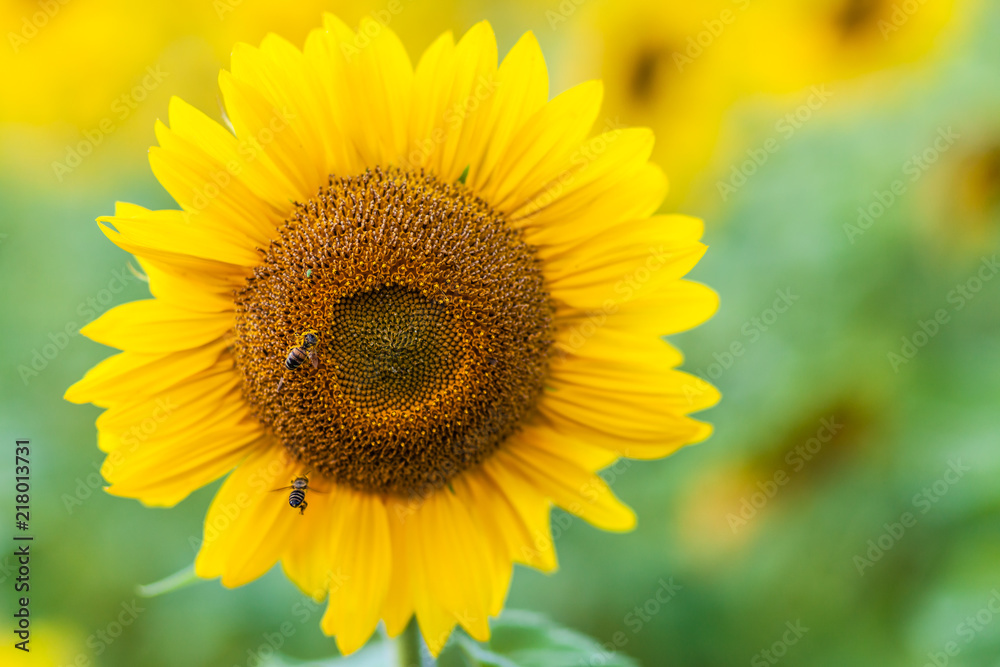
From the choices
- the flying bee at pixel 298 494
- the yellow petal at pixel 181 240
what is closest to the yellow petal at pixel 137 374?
the yellow petal at pixel 181 240

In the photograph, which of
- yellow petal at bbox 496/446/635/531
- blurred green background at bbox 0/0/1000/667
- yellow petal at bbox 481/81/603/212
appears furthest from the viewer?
blurred green background at bbox 0/0/1000/667

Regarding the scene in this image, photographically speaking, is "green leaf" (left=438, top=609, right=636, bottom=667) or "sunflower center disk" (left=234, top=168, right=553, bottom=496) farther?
"green leaf" (left=438, top=609, right=636, bottom=667)

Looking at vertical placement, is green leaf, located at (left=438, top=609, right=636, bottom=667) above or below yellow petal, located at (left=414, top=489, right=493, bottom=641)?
below

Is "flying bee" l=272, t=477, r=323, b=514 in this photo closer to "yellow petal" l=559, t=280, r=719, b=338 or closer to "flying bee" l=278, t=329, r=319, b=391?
"flying bee" l=278, t=329, r=319, b=391

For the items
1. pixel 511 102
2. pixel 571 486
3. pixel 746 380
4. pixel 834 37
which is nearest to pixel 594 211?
pixel 511 102

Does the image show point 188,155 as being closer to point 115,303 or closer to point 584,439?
point 584,439

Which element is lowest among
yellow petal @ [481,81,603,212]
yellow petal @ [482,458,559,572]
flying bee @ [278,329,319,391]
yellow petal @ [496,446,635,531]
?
yellow petal @ [482,458,559,572]

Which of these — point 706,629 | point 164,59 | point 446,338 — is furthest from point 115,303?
point 706,629

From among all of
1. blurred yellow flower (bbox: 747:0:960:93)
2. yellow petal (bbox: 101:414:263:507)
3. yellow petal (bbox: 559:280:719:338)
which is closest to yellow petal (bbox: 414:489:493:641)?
yellow petal (bbox: 101:414:263:507)
